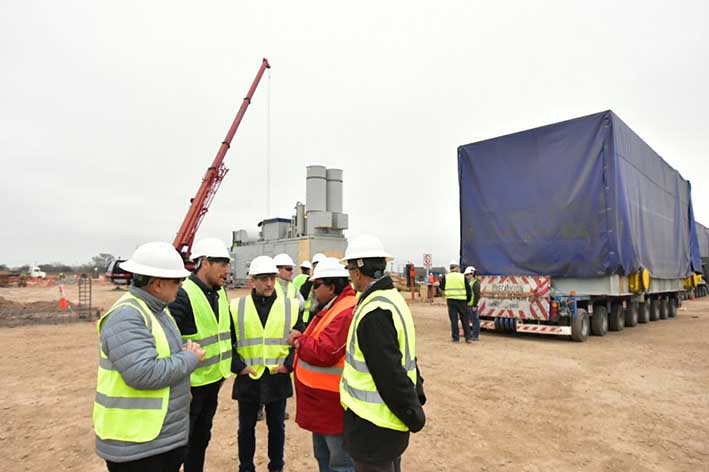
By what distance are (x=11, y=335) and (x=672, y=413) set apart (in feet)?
44.5

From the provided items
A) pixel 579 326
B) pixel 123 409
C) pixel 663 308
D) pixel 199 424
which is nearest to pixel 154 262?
pixel 123 409

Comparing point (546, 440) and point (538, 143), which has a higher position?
point (538, 143)

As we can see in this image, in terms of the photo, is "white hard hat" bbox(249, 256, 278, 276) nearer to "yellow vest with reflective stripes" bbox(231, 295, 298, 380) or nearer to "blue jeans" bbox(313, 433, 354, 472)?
"yellow vest with reflective stripes" bbox(231, 295, 298, 380)

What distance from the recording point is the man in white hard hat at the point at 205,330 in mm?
2814

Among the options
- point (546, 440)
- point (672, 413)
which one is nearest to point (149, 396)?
point (546, 440)

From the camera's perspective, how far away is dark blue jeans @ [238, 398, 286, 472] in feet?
10.1

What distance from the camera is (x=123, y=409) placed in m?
1.84

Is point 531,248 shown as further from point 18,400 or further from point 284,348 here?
point 18,400

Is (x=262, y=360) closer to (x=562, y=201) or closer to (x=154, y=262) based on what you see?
(x=154, y=262)

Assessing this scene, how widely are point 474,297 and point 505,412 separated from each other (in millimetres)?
4609

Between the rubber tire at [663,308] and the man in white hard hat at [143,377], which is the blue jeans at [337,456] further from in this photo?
the rubber tire at [663,308]

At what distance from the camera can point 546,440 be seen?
397 centimetres

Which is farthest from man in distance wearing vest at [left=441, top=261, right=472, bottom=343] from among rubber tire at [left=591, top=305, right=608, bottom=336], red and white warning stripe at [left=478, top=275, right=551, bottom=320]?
rubber tire at [left=591, top=305, right=608, bottom=336]

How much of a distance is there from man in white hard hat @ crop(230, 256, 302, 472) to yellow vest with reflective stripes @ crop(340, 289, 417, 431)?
1.14 m
